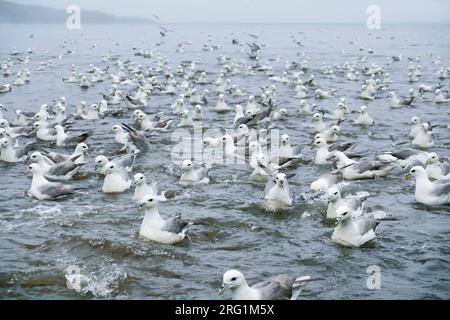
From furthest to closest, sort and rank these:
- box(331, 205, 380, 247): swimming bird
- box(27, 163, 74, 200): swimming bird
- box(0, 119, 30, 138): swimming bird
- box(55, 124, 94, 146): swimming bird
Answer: box(0, 119, 30, 138): swimming bird < box(55, 124, 94, 146): swimming bird < box(27, 163, 74, 200): swimming bird < box(331, 205, 380, 247): swimming bird

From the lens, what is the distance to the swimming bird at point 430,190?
13.2m

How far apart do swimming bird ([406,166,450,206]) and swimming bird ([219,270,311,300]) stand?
5.16m

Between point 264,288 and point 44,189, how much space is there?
7.06 meters

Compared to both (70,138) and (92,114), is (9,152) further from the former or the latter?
(92,114)

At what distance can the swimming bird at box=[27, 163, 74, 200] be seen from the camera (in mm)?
13969

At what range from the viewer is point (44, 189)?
46.0 feet

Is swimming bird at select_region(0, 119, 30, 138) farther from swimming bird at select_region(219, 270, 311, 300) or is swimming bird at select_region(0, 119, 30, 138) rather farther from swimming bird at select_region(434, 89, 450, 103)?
swimming bird at select_region(434, 89, 450, 103)

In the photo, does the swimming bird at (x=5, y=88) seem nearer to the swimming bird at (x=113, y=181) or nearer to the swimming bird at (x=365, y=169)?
the swimming bird at (x=113, y=181)

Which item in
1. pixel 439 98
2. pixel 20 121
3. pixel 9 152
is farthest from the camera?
pixel 439 98

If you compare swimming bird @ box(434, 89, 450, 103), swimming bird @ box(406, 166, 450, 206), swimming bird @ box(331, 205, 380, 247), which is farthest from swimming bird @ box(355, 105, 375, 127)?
swimming bird @ box(331, 205, 380, 247)

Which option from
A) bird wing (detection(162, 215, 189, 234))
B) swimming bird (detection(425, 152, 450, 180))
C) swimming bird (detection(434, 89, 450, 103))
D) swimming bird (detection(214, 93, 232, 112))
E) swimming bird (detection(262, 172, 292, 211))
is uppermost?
swimming bird (detection(434, 89, 450, 103))

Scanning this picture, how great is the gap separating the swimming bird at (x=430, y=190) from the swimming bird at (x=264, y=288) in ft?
16.9

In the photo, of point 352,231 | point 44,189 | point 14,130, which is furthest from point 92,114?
point 352,231

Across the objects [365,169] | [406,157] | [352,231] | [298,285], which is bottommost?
[298,285]
